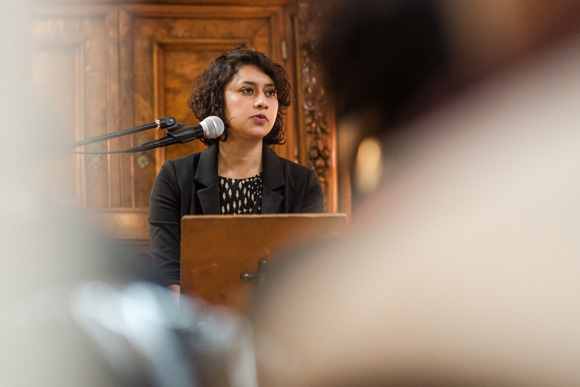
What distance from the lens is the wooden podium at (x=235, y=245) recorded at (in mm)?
755

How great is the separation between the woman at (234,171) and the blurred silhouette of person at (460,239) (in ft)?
1.21

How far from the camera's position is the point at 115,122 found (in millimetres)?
2396

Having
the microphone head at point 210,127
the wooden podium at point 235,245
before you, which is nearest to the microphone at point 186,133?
the microphone head at point 210,127

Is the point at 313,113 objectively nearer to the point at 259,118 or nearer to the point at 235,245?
the point at 259,118

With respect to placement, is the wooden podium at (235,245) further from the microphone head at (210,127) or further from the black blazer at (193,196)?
the black blazer at (193,196)

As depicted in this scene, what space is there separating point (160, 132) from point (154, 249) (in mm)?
1125

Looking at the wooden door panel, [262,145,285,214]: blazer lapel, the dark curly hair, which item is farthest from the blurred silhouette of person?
the wooden door panel

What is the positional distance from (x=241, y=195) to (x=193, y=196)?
0.14 m

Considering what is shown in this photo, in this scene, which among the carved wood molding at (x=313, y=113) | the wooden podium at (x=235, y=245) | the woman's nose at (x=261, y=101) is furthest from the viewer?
the carved wood molding at (x=313, y=113)

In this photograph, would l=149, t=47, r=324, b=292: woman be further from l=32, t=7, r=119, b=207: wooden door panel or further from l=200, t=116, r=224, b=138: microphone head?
l=32, t=7, r=119, b=207: wooden door panel

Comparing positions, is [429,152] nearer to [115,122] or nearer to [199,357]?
[115,122]

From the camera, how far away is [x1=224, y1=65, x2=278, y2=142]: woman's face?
1.39 m

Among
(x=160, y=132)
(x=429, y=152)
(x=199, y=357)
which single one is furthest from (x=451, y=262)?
(x=160, y=132)

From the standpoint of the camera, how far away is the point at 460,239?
1.01 meters
